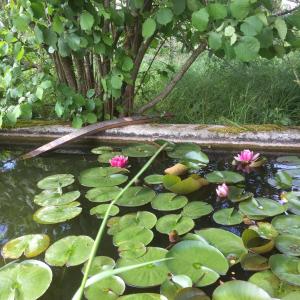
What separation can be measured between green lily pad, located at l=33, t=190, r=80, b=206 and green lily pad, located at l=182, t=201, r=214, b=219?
0.51 meters

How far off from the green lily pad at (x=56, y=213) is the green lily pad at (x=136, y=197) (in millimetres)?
200

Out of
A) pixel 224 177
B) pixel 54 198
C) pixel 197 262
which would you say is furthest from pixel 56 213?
pixel 224 177

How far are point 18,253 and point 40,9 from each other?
1293 millimetres

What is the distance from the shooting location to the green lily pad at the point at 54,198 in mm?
1693

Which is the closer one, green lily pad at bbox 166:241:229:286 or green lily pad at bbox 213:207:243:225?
green lily pad at bbox 166:241:229:286

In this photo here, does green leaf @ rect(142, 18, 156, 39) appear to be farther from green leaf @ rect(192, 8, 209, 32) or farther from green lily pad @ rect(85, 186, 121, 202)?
green lily pad @ rect(85, 186, 121, 202)

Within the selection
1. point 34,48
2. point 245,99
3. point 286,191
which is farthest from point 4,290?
point 245,99

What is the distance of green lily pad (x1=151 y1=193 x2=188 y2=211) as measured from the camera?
5.33 ft

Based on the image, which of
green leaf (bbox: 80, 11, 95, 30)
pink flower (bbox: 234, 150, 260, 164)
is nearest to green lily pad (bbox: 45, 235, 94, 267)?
pink flower (bbox: 234, 150, 260, 164)

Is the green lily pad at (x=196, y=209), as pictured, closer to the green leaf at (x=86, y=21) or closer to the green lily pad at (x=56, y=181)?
the green lily pad at (x=56, y=181)

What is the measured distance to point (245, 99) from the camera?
8.91 feet

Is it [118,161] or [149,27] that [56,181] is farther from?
[149,27]

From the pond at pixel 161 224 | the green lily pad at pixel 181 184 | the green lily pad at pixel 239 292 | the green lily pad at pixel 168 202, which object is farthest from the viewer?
the green lily pad at pixel 181 184

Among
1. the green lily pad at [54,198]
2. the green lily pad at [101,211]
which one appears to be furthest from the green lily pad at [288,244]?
the green lily pad at [54,198]
